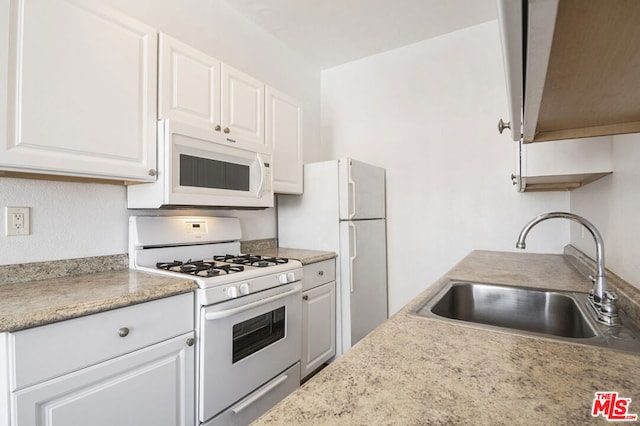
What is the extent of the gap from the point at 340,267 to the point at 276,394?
961mm

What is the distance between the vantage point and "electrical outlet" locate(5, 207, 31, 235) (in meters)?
1.35

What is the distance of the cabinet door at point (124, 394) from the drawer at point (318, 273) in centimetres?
90

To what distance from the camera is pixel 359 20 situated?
8.40 ft

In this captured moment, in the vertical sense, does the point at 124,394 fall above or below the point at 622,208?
below

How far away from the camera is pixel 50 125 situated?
1.25m

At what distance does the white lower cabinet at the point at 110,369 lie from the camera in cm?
96

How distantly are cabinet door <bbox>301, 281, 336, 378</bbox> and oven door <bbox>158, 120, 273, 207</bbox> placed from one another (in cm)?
73

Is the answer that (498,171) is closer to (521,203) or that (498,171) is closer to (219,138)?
(521,203)

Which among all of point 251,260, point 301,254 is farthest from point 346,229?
point 251,260

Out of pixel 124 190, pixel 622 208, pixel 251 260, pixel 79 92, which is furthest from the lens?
pixel 251 260

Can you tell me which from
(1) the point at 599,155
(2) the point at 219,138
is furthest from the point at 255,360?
(1) the point at 599,155

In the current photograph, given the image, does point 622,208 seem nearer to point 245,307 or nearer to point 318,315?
point 245,307

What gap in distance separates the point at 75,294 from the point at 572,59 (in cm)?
157
